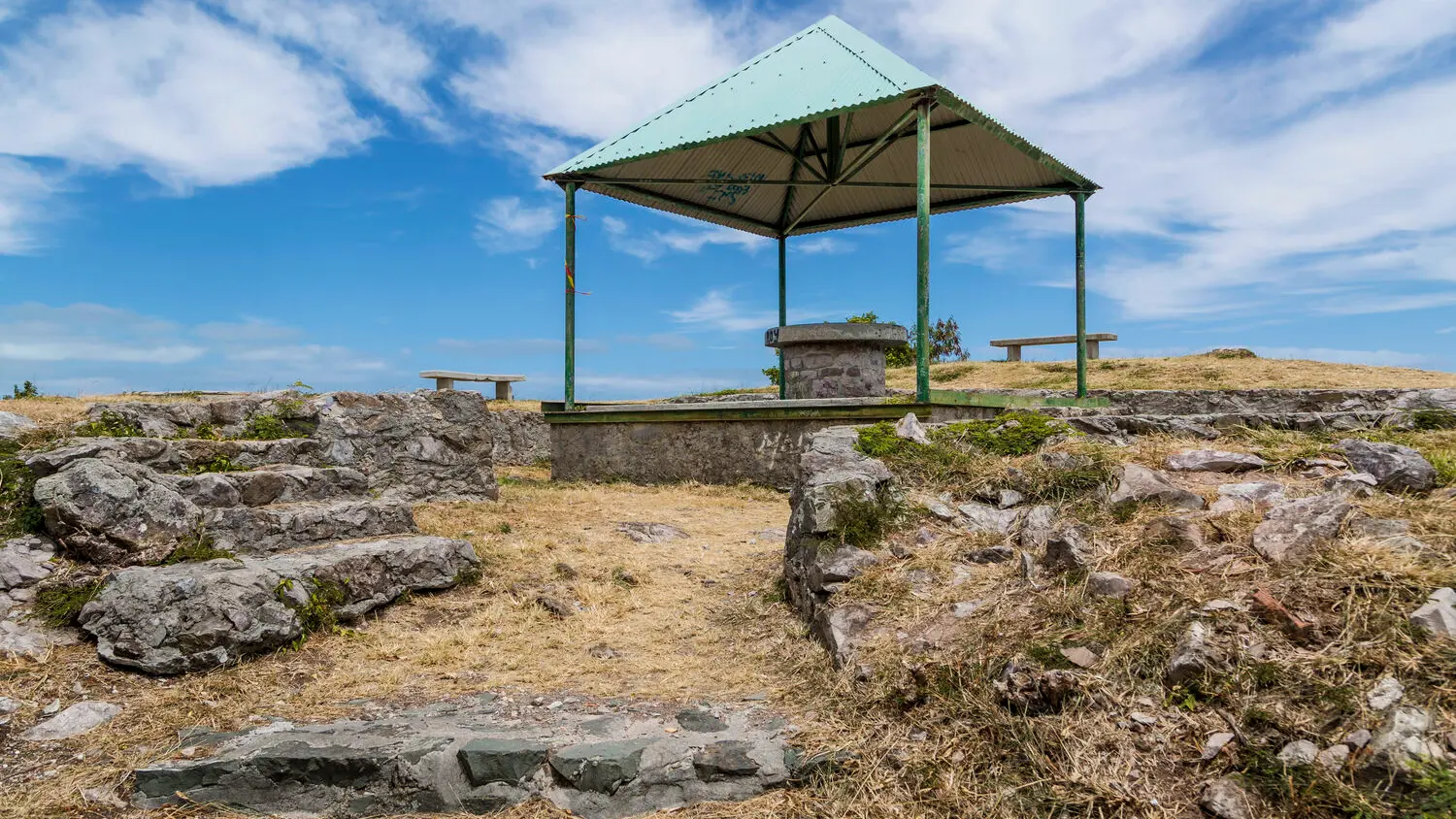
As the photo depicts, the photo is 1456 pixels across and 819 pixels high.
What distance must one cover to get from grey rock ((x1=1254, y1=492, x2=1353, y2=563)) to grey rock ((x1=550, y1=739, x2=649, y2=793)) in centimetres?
266

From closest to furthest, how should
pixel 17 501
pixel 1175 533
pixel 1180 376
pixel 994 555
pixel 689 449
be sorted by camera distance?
1. pixel 1175 533
2. pixel 994 555
3. pixel 17 501
4. pixel 689 449
5. pixel 1180 376

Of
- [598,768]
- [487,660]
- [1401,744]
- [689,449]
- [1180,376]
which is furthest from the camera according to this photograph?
[1180,376]

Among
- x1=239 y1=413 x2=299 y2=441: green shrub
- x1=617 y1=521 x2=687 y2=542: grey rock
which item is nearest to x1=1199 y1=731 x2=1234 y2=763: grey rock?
x1=617 y1=521 x2=687 y2=542: grey rock

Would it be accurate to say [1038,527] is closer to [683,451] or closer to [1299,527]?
[1299,527]

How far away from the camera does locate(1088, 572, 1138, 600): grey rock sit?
3.59 meters

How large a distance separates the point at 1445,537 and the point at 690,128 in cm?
864

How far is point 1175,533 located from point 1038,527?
75 centimetres

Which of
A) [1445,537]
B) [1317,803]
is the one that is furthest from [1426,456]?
[1317,803]

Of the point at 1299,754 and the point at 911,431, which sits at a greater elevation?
the point at 911,431

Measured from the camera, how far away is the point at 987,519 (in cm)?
492

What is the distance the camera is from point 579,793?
3.25 metres

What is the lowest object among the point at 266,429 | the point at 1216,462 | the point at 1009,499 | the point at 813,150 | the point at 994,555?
the point at 994,555

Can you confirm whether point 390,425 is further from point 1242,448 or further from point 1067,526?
point 1242,448

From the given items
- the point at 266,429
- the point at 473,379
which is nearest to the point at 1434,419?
the point at 266,429
